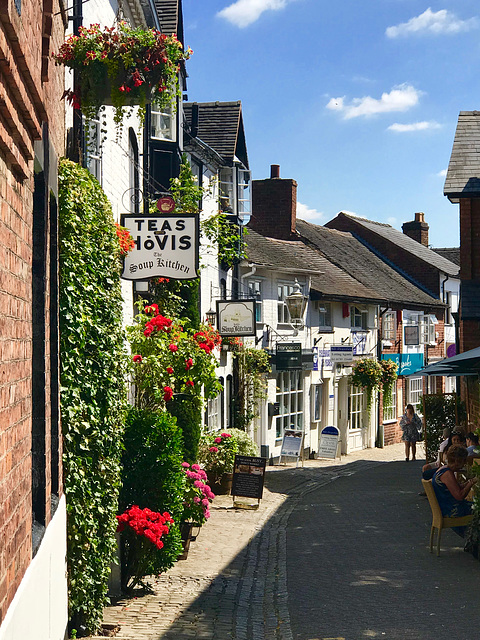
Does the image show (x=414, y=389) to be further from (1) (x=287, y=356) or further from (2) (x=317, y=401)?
(1) (x=287, y=356)

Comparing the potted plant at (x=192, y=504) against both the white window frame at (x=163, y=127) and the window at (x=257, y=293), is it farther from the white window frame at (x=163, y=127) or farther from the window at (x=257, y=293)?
the window at (x=257, y=293)

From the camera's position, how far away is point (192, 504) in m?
11.0

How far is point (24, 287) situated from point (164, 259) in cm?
533

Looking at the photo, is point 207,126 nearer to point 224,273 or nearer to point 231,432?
point 224,273

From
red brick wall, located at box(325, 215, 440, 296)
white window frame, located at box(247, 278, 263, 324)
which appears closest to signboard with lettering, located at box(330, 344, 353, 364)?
white window frame, located at box(247, 278, 263, 324)

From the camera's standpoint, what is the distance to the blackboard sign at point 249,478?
15.9 metres

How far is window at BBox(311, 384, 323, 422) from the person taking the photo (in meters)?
27.5

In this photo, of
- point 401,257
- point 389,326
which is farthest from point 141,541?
point 401,257

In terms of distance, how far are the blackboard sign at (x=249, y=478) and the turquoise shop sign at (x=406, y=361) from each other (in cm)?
1797

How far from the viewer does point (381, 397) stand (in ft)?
107

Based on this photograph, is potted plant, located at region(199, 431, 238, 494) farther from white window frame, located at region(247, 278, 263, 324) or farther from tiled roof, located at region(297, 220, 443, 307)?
tiled roof, located at region(297, 220, 443, 307)

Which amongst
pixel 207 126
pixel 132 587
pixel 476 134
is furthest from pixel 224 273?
pixel 132 587

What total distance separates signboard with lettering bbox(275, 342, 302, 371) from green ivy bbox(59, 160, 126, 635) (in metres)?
17.0

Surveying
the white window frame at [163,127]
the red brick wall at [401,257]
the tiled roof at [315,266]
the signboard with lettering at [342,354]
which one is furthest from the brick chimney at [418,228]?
the white window frame at [163,127]
